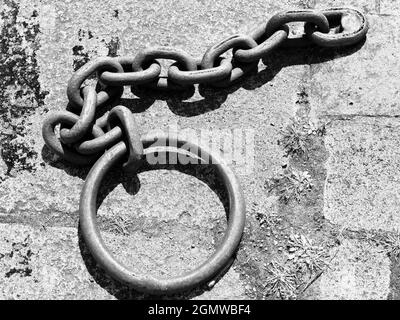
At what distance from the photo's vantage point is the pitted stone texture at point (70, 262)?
111 inches

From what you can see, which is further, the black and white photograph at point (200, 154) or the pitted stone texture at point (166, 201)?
the pitted stone texture at point (166, 201)

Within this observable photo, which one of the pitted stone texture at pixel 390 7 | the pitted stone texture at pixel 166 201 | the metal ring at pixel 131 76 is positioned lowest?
the pitted stone texture at pixel 166 201

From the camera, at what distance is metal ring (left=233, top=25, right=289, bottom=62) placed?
2959 mm

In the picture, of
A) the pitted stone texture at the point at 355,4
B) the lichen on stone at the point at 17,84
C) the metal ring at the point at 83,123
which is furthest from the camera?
the pitted stone texture at the point at 355,4

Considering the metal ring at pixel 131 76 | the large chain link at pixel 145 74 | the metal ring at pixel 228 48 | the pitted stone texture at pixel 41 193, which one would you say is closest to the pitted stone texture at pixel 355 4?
the large chain link at pixel 145 74

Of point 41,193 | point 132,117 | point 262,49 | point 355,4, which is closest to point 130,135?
point 132,117

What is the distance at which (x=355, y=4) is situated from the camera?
130 inches

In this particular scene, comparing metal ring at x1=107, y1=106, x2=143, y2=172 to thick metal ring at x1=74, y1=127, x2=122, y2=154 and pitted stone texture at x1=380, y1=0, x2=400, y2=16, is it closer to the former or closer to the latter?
thick metal ring at x1=74, y1=127, x2=122, y2=154

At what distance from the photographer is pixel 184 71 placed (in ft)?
9.56

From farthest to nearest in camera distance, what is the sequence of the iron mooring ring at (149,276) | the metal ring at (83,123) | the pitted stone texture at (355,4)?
1. the pitted stone texture at (355,4)
2. the metal ring at (83,123)
3. the iron mooring ring at (149,276)

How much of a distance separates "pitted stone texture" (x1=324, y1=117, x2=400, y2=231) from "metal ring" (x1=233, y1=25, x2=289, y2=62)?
433 mm

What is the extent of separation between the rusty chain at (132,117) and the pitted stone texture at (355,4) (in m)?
0.25

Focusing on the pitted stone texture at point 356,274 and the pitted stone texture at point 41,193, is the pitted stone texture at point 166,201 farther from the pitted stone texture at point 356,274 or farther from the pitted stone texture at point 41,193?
the pitted stone texture at point 356,274

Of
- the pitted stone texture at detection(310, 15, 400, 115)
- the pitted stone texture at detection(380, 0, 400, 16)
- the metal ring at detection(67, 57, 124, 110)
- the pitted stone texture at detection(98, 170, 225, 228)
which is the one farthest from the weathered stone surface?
the pitted stone texture at detection(380, 0, 400, 16)
